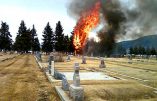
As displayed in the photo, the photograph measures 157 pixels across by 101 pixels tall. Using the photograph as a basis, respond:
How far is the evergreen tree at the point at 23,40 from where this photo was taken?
140 m

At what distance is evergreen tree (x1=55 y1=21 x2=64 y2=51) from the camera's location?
133625 millimetres

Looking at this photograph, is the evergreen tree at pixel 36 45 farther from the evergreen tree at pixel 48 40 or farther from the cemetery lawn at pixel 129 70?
the cemetery lawn at pixel 129 70

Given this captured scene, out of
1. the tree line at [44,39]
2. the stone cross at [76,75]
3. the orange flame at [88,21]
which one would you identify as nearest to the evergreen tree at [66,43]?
the tree line at [44,39]

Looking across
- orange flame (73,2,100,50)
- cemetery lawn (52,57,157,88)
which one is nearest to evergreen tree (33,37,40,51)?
orange flame (73,2,100,50)

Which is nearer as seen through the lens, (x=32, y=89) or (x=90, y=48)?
(x=32, y=89)

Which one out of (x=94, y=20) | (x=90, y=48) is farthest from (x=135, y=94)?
(x=90, y=48)

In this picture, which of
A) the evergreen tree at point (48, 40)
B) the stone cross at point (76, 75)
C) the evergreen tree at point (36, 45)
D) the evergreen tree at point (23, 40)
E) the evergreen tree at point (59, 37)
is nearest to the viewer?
the stone cross at point (76, 75)

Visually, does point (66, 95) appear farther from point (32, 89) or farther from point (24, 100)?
point (32, 89)

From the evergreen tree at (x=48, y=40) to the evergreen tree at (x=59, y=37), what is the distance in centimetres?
309

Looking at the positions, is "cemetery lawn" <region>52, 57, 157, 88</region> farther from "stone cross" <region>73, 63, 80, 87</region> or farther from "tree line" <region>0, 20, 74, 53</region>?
"tree line" <region>0, 20, 74, 53</region>

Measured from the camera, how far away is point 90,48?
106375 mm

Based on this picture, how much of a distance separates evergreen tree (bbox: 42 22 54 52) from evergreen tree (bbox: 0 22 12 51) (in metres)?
15.6

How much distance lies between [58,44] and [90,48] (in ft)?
98.4

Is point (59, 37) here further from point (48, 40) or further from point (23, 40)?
point (23, 40)
